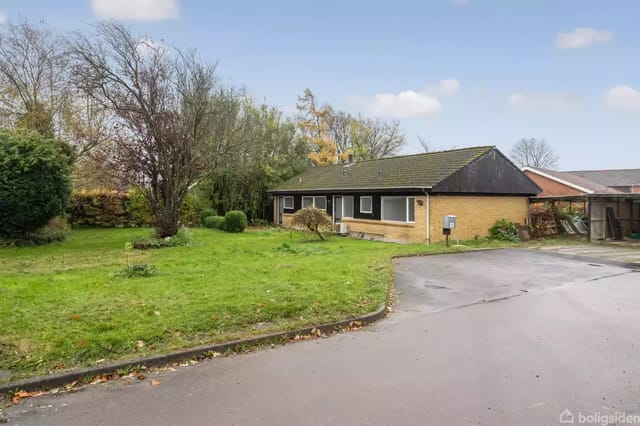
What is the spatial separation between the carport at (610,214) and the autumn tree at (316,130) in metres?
20.2

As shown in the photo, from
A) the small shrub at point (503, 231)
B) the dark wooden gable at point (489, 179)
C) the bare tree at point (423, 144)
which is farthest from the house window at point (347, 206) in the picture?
the bare tree at point (423, 144)

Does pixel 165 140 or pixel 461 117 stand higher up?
pixel 461 117

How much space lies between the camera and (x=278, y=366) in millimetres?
4391

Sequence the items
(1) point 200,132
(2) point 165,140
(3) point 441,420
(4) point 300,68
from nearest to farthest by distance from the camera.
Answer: (3) point 441,420, (2) point 165,140, (1) point 200,132, (4) point 300,68

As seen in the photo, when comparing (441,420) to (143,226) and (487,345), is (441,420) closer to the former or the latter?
(487,345)

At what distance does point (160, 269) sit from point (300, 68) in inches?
516

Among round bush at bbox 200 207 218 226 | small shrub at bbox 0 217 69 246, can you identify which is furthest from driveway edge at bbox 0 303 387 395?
round bush at bbox 200 207 218 226

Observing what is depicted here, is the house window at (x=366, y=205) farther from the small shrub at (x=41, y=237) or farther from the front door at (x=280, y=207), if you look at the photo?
the small shrub at (x=41, y=237)

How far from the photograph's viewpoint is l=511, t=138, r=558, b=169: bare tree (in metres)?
58.2

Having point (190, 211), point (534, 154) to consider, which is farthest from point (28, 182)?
point (534, 154)

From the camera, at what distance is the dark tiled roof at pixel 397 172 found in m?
17.5

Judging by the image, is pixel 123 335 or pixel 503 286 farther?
pixel 503 286

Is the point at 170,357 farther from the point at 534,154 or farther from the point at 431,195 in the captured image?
the point at 534,154

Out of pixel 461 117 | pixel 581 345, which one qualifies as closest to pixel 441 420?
pixel 581 345
